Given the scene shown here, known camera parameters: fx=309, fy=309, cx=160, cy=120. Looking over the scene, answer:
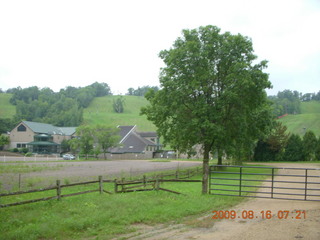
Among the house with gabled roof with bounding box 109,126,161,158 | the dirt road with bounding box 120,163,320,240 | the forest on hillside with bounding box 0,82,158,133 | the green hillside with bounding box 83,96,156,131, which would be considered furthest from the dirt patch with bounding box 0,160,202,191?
the green hillside with bounding box 83,96,156,131

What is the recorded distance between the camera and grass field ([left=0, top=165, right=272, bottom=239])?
29.9 feet

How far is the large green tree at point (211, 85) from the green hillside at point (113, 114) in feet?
326

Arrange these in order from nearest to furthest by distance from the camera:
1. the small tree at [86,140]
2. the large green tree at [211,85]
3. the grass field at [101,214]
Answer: the grass field at [101,214]
the large green tree at [211,85]
the small tree at [86,140]

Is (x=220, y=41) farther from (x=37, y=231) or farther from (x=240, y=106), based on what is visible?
(x=37, y=231)

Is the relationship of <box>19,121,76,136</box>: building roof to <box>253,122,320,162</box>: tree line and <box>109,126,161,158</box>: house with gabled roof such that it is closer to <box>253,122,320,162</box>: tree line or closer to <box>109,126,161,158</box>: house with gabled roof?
<box>109,126,161,158</box>: house with gabled roof

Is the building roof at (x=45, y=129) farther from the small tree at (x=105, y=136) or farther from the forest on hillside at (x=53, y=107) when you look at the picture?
the small tree at (x=105, y=136)

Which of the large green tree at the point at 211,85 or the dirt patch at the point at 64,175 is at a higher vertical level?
the large green tree at the point at 211,85

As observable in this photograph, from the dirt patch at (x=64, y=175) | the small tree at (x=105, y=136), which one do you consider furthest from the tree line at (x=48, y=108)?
the dirt patch at (x=64, y=175)

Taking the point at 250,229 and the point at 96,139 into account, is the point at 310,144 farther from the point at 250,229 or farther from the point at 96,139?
the point at 250,229

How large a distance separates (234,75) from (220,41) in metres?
3.26

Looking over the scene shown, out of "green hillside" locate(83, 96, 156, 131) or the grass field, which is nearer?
the grass field

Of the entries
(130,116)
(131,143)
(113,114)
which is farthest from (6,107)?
(131,143)

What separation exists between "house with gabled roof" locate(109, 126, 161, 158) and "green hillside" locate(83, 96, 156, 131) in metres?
30.1

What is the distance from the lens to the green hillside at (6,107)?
13441 cm
